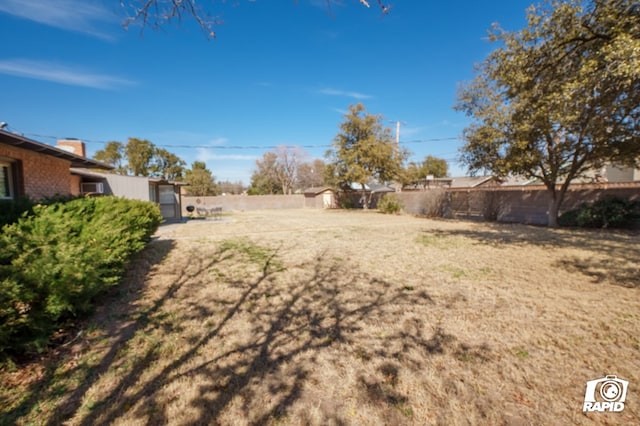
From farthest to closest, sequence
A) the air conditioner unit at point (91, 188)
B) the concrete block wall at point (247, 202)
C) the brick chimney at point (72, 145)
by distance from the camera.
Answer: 1. the concrete block wall at point (247, 202)
2. the brick chimney at point (72, 145)
3. the air conditioner unit at point (91, 188)

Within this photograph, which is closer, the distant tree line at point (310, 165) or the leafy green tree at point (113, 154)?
the distant tree line at point (310, 165)

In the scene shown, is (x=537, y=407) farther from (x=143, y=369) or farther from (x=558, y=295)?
(x=143, y=369)

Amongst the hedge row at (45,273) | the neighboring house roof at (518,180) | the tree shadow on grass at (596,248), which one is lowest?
the tree shadow on grass at (596,248)

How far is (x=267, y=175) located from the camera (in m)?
42.7

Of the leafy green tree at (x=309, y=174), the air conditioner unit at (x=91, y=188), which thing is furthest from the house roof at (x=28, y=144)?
the leafy green tree at (x=309, y=174)

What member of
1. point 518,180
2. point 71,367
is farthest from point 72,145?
point 518,180

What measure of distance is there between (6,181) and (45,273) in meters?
5.83

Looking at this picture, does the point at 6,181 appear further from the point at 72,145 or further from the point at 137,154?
the point at 137,154

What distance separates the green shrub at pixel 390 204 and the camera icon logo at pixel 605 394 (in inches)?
703

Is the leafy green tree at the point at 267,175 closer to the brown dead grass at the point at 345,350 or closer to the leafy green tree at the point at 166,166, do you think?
the leafy green tree at the point at 166,166

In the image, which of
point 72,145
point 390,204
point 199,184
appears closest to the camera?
point 72,145

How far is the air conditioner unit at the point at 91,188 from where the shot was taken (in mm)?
10953

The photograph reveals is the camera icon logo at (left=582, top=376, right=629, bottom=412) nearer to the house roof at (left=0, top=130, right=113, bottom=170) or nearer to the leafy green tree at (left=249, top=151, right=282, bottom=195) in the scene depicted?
the house roof at (left=0, top=130, right=113, bottom=170)

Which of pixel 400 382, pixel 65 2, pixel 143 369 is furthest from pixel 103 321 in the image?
pixel 65 2
